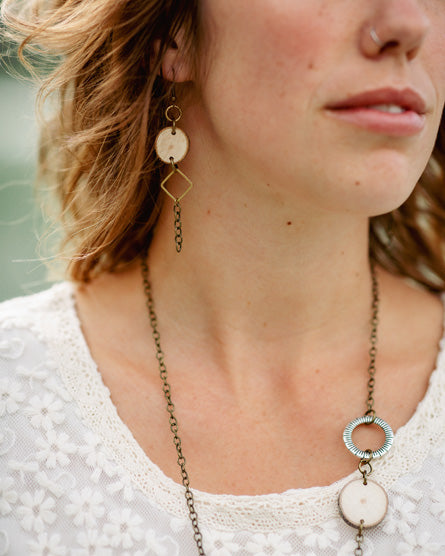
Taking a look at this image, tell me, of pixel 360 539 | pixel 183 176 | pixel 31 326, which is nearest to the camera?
pixel 360 539

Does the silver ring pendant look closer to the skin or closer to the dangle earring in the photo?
the skin

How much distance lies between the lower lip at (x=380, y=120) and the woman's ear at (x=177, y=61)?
1.41 feet

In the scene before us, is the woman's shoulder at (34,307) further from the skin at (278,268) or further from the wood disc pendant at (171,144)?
the wood disc pendant at (171,144)

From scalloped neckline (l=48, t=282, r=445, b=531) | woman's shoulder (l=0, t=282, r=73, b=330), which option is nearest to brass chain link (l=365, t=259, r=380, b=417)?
scalloped neckline (l=48, t=282, r=445, b=531)

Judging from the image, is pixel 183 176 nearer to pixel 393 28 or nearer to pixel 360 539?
pixel 393 28

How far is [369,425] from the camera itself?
1.79 metres

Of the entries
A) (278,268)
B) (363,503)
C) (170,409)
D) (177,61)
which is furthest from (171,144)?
(363,503)

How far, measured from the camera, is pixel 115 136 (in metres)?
2.01

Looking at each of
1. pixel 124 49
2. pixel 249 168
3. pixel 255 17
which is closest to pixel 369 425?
pixel 249 168

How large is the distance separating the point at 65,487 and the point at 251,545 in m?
0.45

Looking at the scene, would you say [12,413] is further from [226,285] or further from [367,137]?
[367,137]

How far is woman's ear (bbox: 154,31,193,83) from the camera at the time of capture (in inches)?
70.2

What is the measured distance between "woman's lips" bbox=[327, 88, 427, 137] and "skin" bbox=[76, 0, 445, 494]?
2 cm

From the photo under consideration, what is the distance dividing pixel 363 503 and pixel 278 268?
24.1 inches
